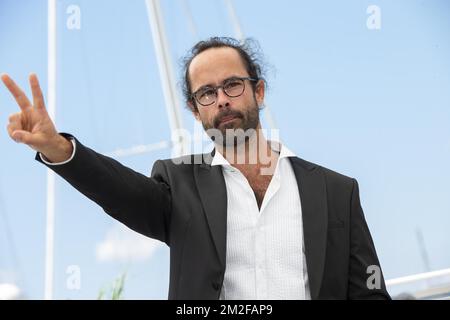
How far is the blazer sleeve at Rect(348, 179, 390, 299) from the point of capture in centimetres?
146

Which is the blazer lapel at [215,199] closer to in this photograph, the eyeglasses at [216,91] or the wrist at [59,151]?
the eyeglasses at [216,91]

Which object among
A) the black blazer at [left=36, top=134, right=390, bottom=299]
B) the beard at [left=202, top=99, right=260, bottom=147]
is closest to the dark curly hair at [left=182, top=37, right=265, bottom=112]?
the beard at [left=202, top=99, right=260, bottom=147]

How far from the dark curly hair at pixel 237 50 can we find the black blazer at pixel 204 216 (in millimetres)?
290

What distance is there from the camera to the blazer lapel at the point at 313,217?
1364mm

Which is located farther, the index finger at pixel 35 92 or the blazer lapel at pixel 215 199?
the blazer lapel at pixel 215 199

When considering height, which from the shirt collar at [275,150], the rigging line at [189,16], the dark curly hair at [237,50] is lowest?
the shirt collar at [275,150]

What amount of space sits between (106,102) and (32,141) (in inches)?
204

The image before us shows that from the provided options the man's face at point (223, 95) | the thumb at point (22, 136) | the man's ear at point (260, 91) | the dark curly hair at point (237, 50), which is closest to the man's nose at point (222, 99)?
the man's face at point (223, 95)

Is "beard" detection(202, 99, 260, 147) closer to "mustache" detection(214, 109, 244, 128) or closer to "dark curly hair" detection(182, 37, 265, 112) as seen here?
"mustache" detection(214, 109, 244, 128)

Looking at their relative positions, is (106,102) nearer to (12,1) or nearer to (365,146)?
(12,1)

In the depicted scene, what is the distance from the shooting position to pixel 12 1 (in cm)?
593

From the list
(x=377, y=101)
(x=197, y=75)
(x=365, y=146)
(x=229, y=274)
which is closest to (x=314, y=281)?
(x=229, y=274)

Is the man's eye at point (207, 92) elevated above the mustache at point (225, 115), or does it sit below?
above
